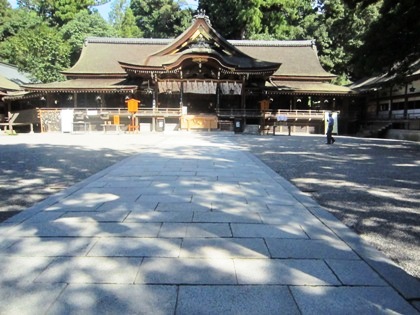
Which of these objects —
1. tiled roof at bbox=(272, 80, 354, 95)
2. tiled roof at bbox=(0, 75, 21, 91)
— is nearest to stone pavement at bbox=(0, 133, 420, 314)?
tiled roof at bbox=(272, 80, 354, 95)

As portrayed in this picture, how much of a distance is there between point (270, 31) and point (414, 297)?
40.2 meters

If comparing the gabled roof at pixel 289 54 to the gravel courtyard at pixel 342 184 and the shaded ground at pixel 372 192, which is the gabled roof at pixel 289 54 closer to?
the gravel courtyard at pixel 342 184

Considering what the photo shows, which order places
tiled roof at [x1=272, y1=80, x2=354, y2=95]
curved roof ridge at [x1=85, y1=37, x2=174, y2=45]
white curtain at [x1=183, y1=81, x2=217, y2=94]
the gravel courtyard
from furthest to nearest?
curved roof ridge at [x1=85, y1=37, x2=174, y2=45] < tiled roof at [x1=272, y1=80, x2=354, y2=95] < white curtain at [x1=183, y1=81, x2=217, y2=94] < the gravel courtyard

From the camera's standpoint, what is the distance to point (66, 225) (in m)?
3.84

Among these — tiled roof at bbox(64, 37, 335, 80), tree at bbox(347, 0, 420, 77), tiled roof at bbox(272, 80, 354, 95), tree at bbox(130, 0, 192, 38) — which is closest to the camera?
tree at bbox(347, 0, 420, 77)

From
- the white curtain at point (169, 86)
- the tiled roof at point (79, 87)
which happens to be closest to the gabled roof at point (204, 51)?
the white curtain at point (169, 86)

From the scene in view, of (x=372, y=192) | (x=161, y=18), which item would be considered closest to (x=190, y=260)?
(x=372, y=192)

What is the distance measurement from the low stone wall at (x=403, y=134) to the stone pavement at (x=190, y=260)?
18525mm

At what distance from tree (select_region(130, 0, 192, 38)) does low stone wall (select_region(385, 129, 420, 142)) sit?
25604mm

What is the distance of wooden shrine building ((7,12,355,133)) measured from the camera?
23.4m

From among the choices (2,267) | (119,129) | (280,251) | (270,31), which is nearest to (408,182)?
(280,251)

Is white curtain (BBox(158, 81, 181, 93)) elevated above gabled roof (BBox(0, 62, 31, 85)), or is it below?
below

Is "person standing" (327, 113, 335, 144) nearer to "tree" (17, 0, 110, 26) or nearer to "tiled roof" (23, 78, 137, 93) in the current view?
"tiled roof" (23, 78, 137, 93)

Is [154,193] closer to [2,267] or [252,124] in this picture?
[2,267]
